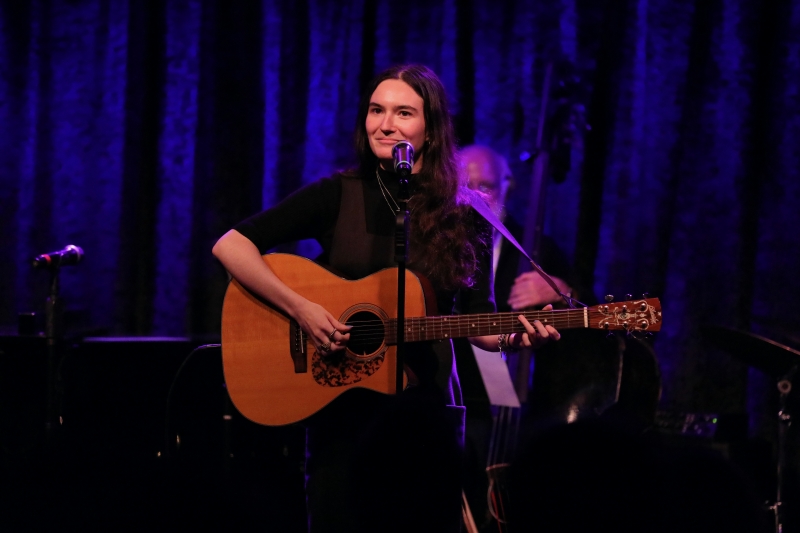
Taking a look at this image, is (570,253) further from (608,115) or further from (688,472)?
(688,472)

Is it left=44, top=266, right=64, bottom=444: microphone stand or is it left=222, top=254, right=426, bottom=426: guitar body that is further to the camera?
left=44, top=266, right=64, bottom=444: microphone stand

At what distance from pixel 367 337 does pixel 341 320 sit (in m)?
0.11

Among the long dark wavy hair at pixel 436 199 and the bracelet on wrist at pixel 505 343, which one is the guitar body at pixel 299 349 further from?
the bracelet on wrist at pixel 505 343

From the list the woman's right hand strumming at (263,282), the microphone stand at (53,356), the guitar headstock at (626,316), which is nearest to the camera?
the guitar headstock at (626,316)

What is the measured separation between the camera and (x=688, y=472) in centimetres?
159

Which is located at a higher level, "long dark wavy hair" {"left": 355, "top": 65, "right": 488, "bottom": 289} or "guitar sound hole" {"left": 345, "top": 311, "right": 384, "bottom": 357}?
"long dark wavy hair" {"left": 355, "top": 65, "right": 488, "bottom": 289}

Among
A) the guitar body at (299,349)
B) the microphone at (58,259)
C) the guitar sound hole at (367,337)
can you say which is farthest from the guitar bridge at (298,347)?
the microphone at (58,259)

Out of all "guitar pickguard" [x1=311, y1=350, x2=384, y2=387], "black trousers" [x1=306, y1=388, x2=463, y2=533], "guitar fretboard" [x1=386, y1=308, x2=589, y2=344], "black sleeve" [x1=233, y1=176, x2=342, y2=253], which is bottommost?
"black trousers" [x1=306, y1=388, x2=463, y2=533]

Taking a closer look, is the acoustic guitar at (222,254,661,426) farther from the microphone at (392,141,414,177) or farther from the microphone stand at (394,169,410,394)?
the microphone at (392,141,414,177)

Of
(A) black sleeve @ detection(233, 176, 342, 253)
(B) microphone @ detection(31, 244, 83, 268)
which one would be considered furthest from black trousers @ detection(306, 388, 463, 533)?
(B) microphone @ detection(31, 244, 83, 268)

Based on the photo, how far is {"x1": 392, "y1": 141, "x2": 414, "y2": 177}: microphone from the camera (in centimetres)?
225

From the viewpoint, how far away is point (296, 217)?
2.59 metres

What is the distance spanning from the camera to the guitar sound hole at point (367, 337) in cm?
251

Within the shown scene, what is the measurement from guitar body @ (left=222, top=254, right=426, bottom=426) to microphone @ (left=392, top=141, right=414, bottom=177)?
15.0 inches
